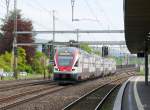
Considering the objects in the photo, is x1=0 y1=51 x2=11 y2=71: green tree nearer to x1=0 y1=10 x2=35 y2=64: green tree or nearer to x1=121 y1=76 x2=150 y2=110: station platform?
x1=0 y1=10 x2=35 y2=64: green tree

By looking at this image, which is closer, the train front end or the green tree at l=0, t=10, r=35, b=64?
the train front end

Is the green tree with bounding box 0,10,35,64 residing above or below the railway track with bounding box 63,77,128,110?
above

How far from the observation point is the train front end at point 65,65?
41938 mm

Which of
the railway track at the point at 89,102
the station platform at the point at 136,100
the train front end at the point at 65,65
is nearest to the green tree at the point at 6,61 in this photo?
the train front end at the point at 65,65

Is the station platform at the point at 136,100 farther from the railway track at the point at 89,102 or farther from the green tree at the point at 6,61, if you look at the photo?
the green tree at the point at 6,61

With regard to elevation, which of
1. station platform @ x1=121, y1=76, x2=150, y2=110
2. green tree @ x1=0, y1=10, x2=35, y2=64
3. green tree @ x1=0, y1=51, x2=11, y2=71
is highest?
green tree @ x1=0, y1=10, x2=35, y2=64

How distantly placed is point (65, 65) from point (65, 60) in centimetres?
48

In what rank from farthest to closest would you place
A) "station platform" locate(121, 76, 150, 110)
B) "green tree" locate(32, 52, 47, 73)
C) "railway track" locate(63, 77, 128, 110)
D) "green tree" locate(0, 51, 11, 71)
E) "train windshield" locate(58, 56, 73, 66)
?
"green tree" locate(32, 52, 47, 73) → "green tree" locate(0, 51, 11, 71) → "train windshield" locate(58, 56, 73, 66) → "station platform" locate(121, 76, 150, 110) → "railway track" locate(63, 77, 128, 110)

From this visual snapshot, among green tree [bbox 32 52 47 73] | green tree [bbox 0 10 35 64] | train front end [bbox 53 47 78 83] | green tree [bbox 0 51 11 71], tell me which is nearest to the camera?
train front end [bbox 53 47 78 83]

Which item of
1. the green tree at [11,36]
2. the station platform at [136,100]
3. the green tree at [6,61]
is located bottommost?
the station platform at [136,100]

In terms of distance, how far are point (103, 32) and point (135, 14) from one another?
184 feet

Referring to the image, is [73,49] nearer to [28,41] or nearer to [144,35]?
[144,35]

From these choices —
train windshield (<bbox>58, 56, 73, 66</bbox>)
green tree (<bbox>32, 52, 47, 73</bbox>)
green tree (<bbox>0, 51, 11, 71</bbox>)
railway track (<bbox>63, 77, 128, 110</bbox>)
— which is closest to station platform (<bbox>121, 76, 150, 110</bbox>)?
railway track (<bbox>63, 77, 128, 110</bbox>)

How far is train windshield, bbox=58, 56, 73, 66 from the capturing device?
42.2m
